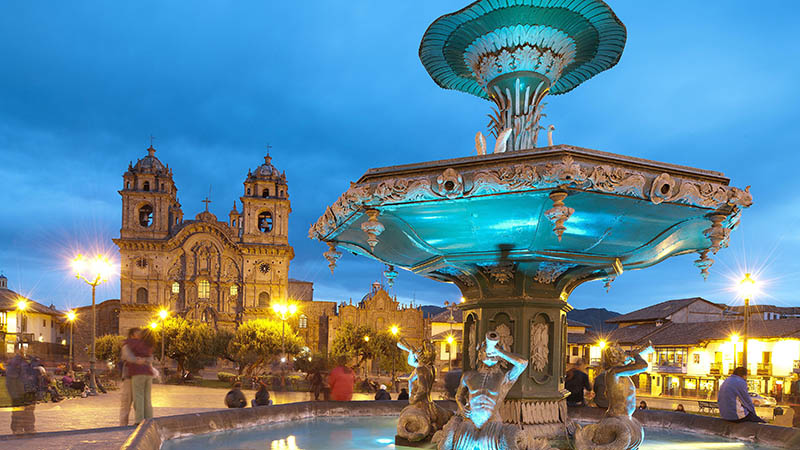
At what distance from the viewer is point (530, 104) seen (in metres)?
7.06

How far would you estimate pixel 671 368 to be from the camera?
3978 cm

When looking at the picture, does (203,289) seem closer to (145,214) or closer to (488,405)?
(145,214)

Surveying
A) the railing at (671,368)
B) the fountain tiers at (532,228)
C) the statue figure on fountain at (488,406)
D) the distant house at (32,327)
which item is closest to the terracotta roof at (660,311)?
the railing at (671,368)

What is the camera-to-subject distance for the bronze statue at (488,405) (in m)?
5.41

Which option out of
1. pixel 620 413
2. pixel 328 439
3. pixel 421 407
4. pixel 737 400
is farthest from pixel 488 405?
pixel 737 400

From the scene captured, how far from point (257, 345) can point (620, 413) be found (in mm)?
41025

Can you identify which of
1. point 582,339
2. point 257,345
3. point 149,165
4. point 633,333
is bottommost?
point 582,339

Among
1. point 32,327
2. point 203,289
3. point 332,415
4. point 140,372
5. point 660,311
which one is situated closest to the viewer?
point 140,372

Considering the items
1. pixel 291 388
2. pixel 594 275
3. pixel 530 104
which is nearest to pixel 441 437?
pixel 594 275

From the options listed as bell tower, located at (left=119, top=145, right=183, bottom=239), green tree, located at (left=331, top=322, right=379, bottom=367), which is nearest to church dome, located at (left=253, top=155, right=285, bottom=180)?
bell tower, located at (left=119, top=145, right=183, bottom=239)

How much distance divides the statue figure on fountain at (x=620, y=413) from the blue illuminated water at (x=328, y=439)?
1650 mm

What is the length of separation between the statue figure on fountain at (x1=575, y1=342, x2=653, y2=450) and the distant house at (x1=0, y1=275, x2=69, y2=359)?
158ft

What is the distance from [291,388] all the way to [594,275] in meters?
27.2

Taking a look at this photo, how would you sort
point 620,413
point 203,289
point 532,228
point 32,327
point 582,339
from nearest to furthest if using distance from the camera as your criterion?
point 532,228 < point 620,413 < point 582,339 < point 32,327 < point 203,289
